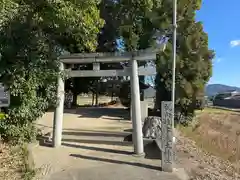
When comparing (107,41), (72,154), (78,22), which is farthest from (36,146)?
(107,41)

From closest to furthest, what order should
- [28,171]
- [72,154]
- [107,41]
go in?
[28,171], [72,154], [107,41]

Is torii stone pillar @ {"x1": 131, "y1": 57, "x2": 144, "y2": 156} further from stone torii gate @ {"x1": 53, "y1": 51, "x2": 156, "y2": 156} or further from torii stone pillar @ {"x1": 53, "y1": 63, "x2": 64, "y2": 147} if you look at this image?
torii stone pillar @ {"x1": 53, "y1": 63, "x2": 64, "y2": 147}

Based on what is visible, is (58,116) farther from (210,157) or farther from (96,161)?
(210,157)

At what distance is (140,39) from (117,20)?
177 centimetres

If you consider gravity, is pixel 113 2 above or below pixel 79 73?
above

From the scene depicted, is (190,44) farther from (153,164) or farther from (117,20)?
(153,164)

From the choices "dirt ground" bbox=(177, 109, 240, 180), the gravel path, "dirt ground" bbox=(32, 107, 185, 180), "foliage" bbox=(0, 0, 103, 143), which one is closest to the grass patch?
"dirt ground" bbox=(177, 109, 240, 180)

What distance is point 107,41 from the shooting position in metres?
23.9

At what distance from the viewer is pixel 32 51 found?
8.63 m

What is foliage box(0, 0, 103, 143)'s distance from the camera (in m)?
7.58

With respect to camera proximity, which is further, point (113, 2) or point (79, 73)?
point (113, 2)

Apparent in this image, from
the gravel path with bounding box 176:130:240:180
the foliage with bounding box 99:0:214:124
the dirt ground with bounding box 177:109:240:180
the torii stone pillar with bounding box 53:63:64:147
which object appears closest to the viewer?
the gravel path with bounding box 176:130:240:180

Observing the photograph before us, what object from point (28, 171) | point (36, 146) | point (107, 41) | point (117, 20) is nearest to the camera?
point (28, 171)

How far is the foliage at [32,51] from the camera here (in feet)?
24.9
